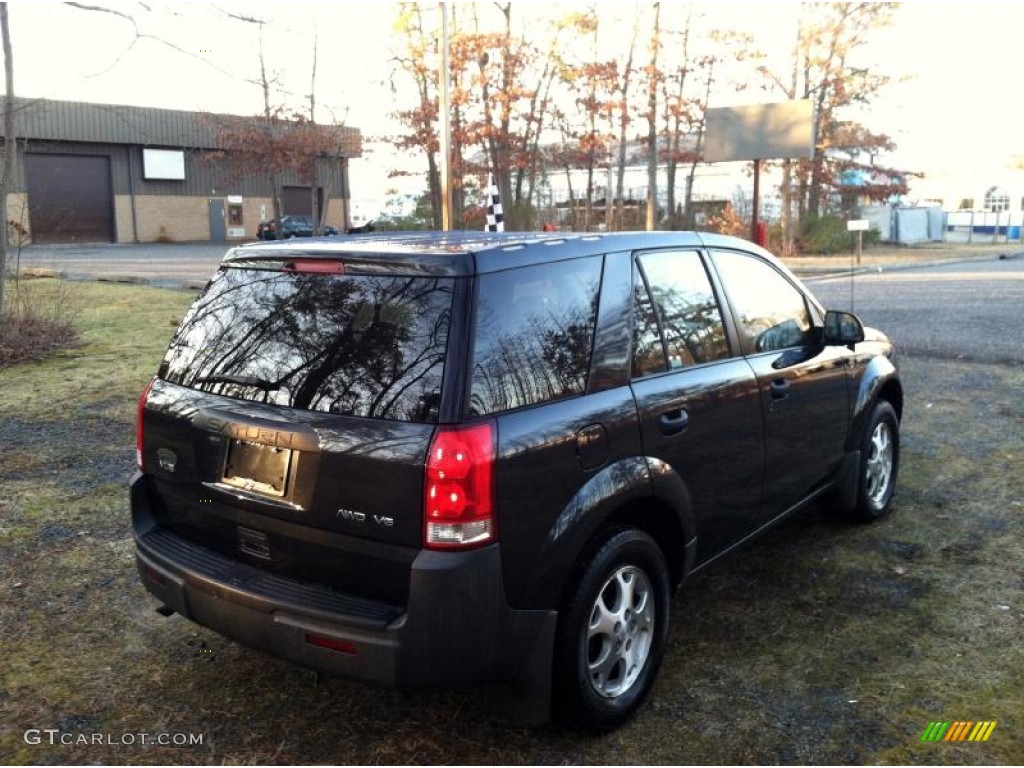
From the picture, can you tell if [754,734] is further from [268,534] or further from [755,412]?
[268,534]

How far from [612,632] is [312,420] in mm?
1278

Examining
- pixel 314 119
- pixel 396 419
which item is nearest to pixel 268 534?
pixel 396 419

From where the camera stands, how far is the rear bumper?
107 inches

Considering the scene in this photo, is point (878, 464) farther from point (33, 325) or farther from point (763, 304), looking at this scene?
point (33, 325)

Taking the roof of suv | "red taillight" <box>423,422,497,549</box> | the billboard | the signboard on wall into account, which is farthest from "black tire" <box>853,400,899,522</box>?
the signboard on wall

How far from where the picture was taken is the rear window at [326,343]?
2.84 meters

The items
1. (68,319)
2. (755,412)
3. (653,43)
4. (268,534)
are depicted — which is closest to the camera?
(268,534)

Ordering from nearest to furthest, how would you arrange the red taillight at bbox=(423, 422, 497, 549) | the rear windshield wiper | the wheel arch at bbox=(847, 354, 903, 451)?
1. the red taillight at bbox=(423, 422, 497, 549)
2. the rear windshield wiper
3. the wheel arch at bbox=(847, 354, 903, 451)

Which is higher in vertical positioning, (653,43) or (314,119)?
(653,43)

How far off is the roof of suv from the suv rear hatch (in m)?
0.03

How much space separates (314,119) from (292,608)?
24.0m

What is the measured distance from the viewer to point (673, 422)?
11.5 ft

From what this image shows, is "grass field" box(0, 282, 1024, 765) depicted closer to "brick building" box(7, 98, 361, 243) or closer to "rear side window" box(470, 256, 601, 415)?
"rear side window" box(470, 256, 601, 415)

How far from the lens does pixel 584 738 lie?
318 centimetres
